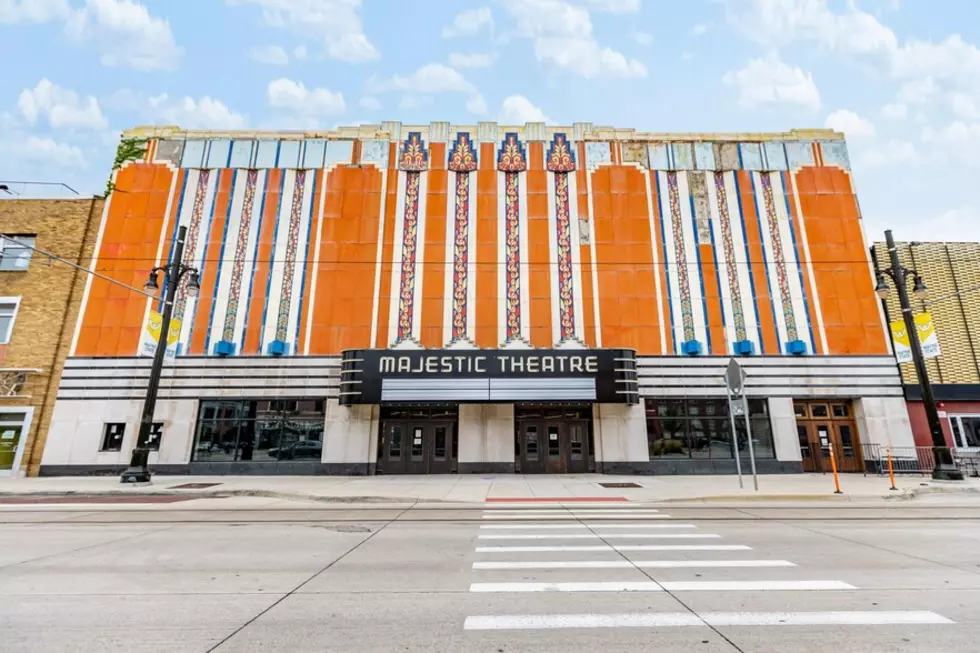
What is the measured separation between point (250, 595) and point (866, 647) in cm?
555

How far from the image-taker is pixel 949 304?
21.8 meters

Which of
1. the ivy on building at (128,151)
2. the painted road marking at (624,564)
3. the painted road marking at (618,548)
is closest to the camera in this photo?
the painted road marking at (624,564)

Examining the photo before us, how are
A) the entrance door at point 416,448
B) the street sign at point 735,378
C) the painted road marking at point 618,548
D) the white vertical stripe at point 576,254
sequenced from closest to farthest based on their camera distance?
the painted road marking at point 618,548 < the street sign at point 735,378 < the entrance door at point 416,448 < the white vertical stripe at point 576,254

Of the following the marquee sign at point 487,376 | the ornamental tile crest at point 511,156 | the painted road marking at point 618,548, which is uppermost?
the ornamental tile crest at point 511,156

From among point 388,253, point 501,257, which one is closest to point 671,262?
point 501,257

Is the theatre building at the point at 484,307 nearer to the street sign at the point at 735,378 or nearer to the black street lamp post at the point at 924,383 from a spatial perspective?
the black street lamp post at the point at 924,383

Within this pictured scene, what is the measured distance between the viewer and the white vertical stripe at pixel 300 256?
2122cm

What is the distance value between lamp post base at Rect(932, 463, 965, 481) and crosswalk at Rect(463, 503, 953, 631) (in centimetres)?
1264

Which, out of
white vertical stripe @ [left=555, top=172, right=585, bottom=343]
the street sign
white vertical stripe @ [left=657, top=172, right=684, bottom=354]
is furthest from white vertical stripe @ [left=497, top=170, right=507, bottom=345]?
the street sign

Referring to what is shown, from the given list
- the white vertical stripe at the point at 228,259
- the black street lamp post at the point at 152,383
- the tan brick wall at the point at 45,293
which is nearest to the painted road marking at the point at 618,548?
the black street lamp post at the point at 152,383

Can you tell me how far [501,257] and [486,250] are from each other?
0.77 metres

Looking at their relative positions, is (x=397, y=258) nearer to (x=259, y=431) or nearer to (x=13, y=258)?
(x=259, y=431)

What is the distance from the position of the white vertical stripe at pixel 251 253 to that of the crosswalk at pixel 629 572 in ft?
52.9

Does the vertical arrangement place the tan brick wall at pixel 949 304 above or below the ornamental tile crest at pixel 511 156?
below
